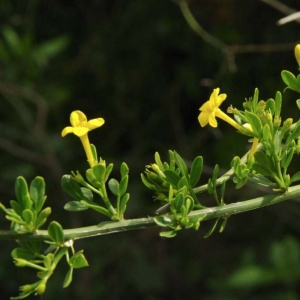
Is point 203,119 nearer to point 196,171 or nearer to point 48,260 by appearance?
point 196,171

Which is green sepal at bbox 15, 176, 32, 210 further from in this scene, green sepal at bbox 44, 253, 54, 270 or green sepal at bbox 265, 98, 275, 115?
green sepal at bbox 265, 98, 275, 115

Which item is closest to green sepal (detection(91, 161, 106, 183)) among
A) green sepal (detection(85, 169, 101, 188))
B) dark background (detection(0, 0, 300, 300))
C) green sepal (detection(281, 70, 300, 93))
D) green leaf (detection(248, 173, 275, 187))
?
green sepal (detection(85, 169, 101, 188))

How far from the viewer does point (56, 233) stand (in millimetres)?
986

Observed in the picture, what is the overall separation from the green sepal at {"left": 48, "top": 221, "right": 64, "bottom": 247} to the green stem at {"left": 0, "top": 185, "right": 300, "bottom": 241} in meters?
0.01

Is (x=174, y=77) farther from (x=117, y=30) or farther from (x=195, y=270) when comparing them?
(x=195, y=270)

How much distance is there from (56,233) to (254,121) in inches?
14.2

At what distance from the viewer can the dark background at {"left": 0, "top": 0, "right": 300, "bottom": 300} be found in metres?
2.77

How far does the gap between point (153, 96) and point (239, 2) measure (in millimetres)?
586

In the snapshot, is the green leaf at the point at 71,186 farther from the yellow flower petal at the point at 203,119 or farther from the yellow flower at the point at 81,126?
the yellow flower petal at the point at 203,119

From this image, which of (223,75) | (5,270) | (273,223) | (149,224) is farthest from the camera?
(273,223)

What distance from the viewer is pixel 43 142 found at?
9.21 feet

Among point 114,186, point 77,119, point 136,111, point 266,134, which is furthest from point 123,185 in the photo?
point 136,111

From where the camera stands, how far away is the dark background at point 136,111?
2766 mm

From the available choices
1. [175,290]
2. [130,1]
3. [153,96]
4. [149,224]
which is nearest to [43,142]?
[153,96]
